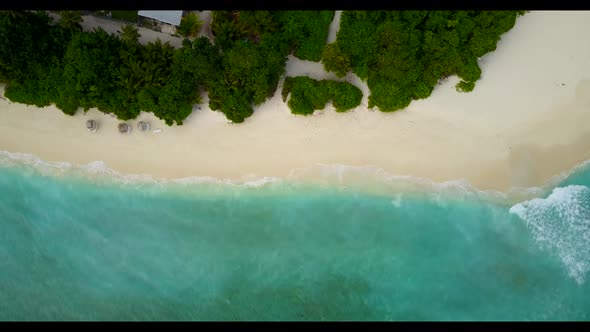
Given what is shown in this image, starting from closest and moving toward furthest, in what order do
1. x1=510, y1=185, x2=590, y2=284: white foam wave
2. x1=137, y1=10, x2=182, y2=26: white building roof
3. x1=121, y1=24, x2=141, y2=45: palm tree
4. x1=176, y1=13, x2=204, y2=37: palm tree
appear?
x1=121, y1=24, x2=141, y2=45: palm tree, x1=137, y1=10, x2=182, y2=26: white building roof, x1=176, y1=13, x2=204, y2=37: palm tree, x1=510, y1=185, x2=590, y2=284: white foam wave

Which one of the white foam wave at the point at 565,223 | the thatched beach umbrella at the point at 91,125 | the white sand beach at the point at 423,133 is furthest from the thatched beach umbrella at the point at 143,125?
the white foam wave at the point at 565,223

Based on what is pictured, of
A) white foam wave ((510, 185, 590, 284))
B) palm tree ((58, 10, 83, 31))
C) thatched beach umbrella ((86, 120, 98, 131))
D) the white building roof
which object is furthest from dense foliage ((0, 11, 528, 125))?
white foam wave ((510, 185, 590, 284))

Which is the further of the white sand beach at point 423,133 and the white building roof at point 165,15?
the white sand beach at point 423,133

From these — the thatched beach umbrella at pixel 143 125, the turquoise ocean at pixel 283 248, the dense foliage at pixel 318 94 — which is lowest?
the turquoise ocean at pixel 283 248

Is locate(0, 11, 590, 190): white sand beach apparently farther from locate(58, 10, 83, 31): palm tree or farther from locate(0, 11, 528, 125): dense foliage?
locate(58, 10, 83, 31): palm tree

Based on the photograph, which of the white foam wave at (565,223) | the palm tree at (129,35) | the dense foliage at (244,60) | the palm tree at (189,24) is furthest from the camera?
the white foam wave at (565,223)

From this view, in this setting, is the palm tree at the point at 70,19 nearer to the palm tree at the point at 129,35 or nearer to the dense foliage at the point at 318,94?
the palm tree at the point at 129,35
